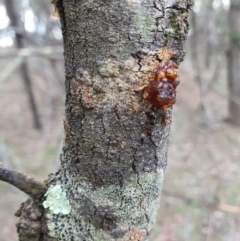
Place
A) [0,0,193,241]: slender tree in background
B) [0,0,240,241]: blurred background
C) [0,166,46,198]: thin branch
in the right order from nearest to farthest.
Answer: [0,0,193,241]: slender tree in background, [0,166,46,198]: thin branch, [0,0,240,241]: blurred background

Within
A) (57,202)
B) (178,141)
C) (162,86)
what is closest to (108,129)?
(162,86)

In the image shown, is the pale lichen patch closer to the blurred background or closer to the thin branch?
the thin branch

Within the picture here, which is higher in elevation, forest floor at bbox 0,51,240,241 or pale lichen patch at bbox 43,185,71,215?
pale lichen patch at bbox 43,185,71,215

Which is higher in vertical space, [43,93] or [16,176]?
[16,176]

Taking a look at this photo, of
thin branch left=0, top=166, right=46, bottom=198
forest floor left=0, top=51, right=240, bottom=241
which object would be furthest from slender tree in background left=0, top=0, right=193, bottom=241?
forest floor left=0, top=51, right=240, bottom=241

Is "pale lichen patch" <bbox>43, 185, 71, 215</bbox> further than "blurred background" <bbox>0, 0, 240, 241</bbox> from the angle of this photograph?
No

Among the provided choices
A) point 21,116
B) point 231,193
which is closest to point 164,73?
point 231,193

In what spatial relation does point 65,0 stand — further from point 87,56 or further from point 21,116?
point 21,116

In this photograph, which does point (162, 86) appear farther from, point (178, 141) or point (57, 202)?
point (178, 141)
